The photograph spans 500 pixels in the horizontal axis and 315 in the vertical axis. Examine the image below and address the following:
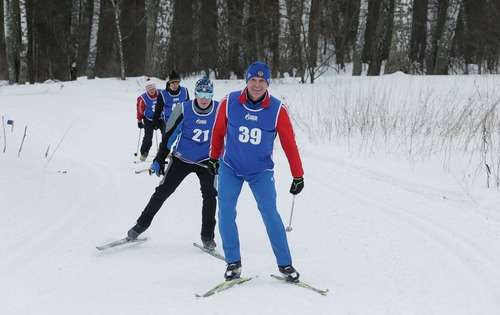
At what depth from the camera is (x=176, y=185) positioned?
5672 millimetres

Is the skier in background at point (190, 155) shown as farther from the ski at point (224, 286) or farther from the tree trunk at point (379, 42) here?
the tree trunk at point (379, 42)

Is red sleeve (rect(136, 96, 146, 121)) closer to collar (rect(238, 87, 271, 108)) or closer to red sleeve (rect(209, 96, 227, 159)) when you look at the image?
red sleeve (rect(209, 96, 227, 159))

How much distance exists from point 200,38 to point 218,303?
2738cm

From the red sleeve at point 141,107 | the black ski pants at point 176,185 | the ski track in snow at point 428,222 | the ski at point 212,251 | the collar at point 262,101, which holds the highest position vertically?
the collar at point 262,101

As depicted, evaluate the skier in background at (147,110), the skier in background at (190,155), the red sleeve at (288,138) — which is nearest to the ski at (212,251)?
the skier in background at (190,155)

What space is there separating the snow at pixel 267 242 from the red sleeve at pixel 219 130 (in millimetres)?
1194

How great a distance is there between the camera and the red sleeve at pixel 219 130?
453 centimetres

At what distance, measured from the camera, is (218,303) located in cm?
418

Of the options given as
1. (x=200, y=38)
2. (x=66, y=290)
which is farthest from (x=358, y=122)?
(x=200, y=38)

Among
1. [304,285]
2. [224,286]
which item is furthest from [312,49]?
[224,286]

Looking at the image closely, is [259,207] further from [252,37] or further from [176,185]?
[252,37]

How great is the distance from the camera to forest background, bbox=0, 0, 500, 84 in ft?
60.2

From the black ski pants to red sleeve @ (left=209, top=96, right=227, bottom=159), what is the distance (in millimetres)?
983

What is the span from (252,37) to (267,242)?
21559 millimetres
